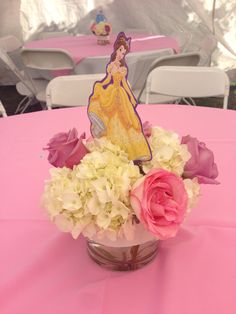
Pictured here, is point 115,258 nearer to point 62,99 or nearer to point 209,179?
point 209,179

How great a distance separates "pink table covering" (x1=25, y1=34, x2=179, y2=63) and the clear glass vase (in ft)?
7.74

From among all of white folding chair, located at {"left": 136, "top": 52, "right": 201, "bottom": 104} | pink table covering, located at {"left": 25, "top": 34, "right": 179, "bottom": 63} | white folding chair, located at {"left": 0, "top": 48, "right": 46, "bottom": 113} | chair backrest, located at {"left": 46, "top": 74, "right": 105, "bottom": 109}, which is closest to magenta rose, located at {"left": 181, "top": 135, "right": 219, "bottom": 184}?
chair backrest, located at {"left": 46, "top": 74, "right": 105, "bottom": 109}

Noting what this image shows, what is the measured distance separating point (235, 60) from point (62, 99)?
11.4ft

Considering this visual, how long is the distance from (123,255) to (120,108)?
287mm

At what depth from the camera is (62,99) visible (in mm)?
2041

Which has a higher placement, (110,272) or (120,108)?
(120,108)

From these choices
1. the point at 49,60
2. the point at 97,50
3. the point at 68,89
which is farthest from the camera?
the point at 97,50

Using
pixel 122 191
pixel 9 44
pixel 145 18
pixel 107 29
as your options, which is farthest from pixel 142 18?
pixel 122 191

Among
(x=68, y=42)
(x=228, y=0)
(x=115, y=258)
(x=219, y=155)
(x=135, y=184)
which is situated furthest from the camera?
(x=228, y=0)

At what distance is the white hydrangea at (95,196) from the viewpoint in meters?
0.69

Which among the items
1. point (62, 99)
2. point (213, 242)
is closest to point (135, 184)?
point (213, 242)

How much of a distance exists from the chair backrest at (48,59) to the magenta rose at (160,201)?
2353 millimetres

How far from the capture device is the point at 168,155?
74cm

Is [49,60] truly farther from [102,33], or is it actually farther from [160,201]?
[160,201]
